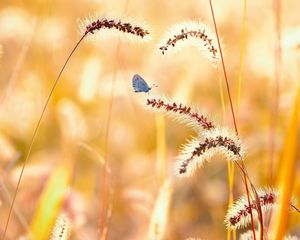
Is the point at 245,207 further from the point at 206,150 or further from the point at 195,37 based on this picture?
the point at 195,37

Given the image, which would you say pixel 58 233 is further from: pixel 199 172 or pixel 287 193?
pixel 199 172

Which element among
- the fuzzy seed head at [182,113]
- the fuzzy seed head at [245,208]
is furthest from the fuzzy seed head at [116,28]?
the fuzzy seed head at [245,208]

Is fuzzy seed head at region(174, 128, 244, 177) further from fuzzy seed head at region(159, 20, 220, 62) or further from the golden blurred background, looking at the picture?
the golden blurred background

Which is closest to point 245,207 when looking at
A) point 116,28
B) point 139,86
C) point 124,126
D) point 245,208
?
point 245,208

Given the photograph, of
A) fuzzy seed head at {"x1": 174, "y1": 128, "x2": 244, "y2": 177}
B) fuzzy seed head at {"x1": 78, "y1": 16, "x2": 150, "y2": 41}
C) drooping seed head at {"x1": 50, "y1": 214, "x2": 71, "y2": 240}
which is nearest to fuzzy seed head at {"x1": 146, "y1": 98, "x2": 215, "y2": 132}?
fuzzy seed head at {"x1": 174, "y1": 128, "x2": 244, "y2": 177}

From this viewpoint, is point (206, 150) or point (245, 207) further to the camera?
point (245, 207)

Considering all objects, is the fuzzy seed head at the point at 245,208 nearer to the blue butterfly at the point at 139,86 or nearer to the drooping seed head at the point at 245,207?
the drooping seed head at the point at 245,207

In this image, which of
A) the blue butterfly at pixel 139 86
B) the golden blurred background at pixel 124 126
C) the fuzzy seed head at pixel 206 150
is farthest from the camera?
the golden blurred background at pixel 124 126
